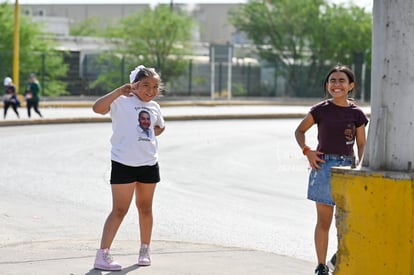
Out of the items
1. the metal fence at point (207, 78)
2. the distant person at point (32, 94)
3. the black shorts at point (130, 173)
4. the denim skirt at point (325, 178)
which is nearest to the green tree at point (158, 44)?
the metal fence at point (207, 78)

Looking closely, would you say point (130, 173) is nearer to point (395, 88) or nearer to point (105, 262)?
point (105, 262)

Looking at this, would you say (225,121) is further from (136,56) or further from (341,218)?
(341,218)

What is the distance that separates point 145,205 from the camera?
773 cm

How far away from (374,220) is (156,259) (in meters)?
2.50

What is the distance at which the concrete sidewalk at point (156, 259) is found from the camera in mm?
7477

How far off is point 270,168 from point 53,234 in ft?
28.2

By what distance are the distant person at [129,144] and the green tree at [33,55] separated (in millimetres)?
41651

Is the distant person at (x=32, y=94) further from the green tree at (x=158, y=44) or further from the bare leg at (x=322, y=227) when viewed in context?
the bare leg at (x=322, y=227)

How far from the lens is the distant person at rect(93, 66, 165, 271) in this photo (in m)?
7.45

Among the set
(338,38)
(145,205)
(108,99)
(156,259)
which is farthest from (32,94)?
(338,38)

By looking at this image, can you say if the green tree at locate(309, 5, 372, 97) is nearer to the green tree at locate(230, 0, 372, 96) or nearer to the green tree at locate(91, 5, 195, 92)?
the green tree at locate(230, 0, 372, 96)

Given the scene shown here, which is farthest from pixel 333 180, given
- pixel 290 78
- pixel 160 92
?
pixel 290 78

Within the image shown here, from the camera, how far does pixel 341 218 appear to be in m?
6.16

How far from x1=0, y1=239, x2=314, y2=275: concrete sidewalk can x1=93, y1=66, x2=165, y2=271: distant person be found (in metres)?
0.32
